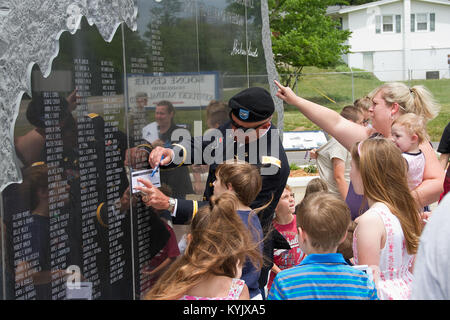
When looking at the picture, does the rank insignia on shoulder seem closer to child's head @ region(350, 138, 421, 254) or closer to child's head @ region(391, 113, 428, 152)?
child's head @ region(350, 138, 421, 254)

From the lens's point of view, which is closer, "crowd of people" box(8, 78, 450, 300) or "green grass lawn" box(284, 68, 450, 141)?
"crowd of people" box(8, 78, 450, 300)

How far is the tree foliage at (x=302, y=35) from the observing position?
2686 cm

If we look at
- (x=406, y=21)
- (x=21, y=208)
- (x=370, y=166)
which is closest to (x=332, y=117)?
(x=370, y=166)

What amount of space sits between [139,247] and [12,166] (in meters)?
1.15

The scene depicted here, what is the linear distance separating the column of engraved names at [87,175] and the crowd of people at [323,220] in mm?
402

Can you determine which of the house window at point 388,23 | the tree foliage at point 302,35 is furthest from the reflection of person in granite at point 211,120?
the house window at point 388,23

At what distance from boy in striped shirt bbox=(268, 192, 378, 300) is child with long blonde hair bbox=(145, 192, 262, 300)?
21 cm

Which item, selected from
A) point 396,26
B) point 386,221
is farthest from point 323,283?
point 396,26

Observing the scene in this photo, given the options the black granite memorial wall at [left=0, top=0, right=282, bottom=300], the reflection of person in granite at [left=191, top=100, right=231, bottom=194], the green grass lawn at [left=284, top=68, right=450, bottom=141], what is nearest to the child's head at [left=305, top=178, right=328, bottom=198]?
the reflection of person in granite at [left=191, top=100, right=231, bottom=194]

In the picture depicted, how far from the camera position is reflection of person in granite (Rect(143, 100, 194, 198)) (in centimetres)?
355

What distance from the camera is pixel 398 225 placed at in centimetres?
313

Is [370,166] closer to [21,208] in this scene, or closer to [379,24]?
[21,208]

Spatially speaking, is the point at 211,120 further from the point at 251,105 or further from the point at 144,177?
the point at 144,177

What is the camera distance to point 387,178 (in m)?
3.28
